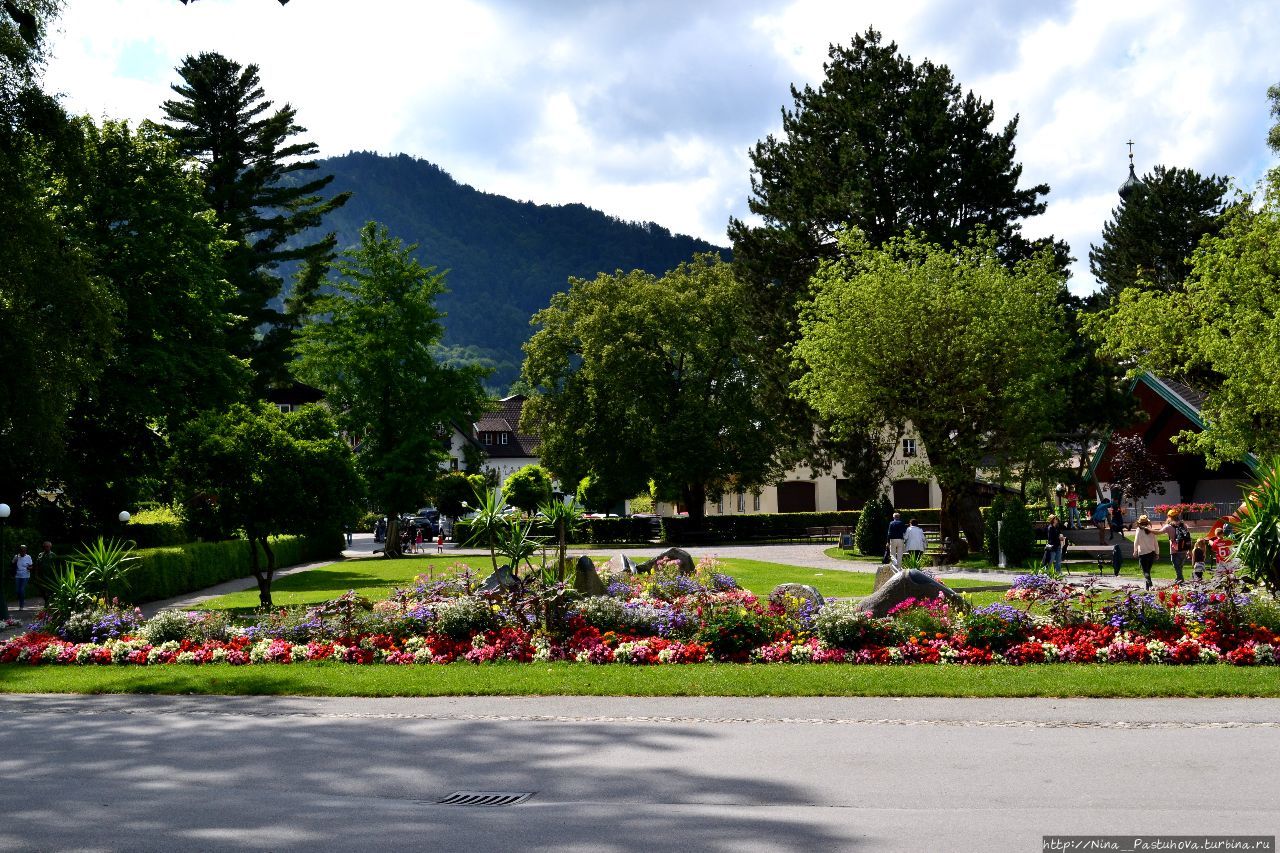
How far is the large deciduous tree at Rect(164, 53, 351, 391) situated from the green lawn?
13247 millimetres

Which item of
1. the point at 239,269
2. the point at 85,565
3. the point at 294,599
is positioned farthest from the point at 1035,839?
the point at 239,269

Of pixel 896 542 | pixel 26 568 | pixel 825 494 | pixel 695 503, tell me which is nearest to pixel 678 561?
pixel 896 542

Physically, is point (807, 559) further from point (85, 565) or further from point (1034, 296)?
point (85, 565)

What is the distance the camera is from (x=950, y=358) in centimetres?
3803

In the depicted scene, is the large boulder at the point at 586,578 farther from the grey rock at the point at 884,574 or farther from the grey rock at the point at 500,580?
the grey rock at the point at 884,574

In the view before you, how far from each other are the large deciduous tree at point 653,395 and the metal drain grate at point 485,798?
167 feet

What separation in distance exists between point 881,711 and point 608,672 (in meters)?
4.03

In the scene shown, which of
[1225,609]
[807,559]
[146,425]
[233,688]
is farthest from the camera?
[807,559]

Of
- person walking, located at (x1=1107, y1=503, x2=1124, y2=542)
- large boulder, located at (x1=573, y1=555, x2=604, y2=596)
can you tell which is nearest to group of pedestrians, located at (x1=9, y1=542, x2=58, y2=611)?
large boulder, located at (x1=573, y1=555, x2=604, y2=596)

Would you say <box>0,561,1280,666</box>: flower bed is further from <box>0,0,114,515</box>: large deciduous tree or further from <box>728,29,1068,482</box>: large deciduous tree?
<box>728,29,1068,482</box>: large deciduous tree

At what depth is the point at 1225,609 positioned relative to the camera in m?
15.0

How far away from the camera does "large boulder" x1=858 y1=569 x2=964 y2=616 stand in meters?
16.7

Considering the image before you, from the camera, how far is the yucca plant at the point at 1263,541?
51.8 feet

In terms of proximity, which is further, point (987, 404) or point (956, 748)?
point (987, 404)
